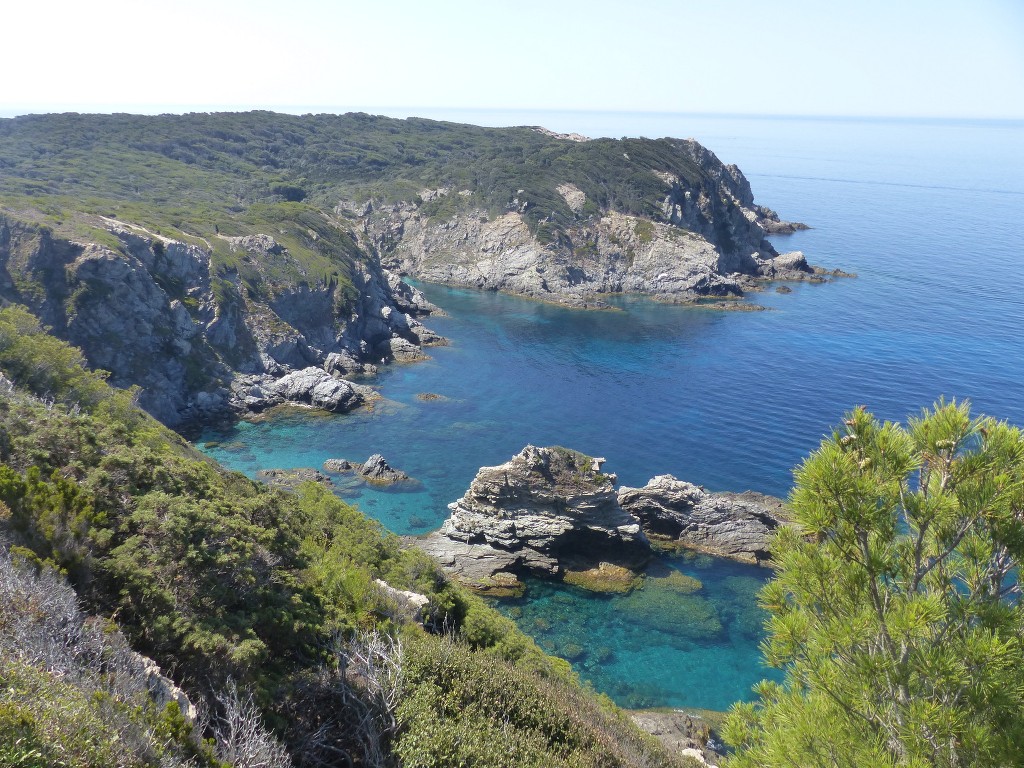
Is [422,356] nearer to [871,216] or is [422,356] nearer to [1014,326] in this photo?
[1014,326]

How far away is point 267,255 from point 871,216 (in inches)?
6065

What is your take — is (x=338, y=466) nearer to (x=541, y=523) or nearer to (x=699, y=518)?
(x=541, y=523)

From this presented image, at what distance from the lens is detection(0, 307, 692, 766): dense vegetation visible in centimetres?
784

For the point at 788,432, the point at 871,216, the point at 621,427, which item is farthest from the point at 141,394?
the point at 871,216

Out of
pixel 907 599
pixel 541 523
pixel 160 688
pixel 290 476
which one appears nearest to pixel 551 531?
pixel 541 523

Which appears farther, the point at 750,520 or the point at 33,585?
the point at 750,520

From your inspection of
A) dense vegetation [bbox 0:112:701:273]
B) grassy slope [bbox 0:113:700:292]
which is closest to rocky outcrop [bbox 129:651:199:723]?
grassy slope [bbox 0:113:700:292]

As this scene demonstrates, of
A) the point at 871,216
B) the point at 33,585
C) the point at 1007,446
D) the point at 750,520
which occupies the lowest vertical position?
the point at 750,520

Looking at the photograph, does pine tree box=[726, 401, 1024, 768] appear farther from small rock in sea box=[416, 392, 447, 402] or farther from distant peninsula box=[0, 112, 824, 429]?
small rock in sea box=[416, 392, 447, 402]

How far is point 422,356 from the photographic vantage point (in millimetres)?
76562

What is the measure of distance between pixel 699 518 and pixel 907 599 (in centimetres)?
3471

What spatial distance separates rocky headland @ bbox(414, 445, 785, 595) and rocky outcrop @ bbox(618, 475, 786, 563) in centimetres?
9

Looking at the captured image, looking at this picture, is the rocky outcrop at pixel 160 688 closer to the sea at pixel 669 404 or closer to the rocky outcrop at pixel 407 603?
the rocky outcrop at pixel 407 603

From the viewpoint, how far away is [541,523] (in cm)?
3853
